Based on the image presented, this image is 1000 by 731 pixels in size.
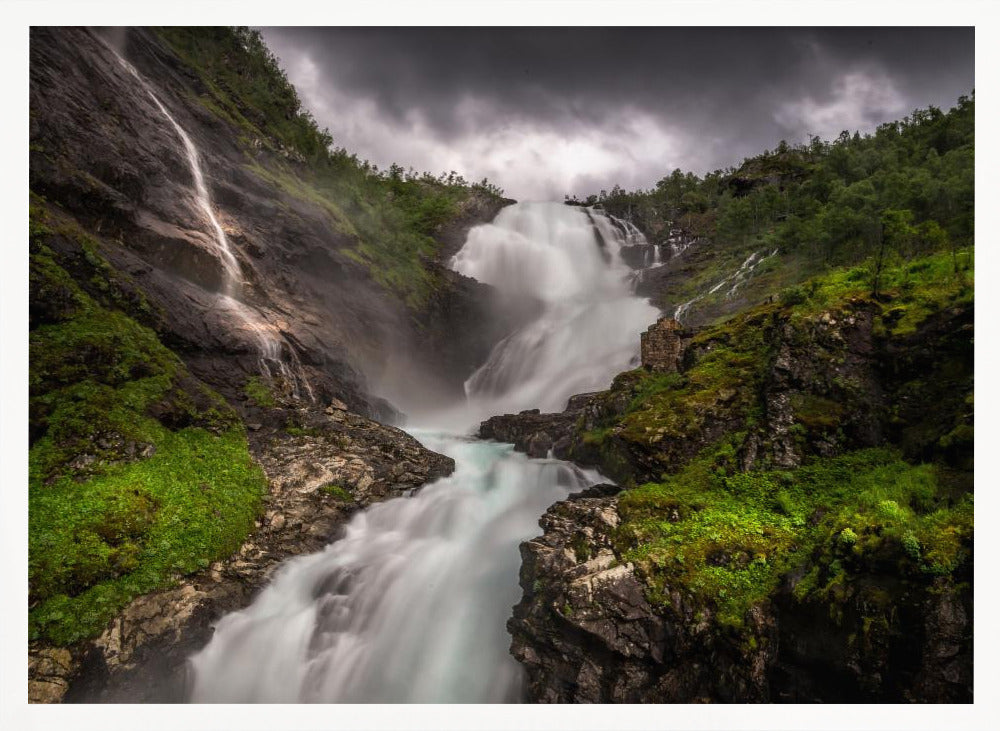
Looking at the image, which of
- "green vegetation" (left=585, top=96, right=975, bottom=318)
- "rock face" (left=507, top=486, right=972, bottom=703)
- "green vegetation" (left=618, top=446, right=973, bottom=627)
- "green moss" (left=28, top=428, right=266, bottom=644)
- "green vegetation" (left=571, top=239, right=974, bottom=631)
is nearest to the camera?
"rock face" (left=507, top=486, right=972, bottom=703)

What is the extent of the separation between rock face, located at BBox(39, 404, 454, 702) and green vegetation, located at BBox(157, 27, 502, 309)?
13.2 meters

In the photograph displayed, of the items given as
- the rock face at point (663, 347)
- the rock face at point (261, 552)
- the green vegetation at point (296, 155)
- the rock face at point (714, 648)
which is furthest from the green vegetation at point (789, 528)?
the green vegetation at point (296, 155)

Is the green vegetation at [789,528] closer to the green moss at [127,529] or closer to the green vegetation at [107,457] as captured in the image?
the green moss at [127,529]

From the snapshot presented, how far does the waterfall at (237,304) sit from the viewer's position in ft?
40.3

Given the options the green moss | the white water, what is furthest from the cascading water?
the white water

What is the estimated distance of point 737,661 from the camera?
4.75 m

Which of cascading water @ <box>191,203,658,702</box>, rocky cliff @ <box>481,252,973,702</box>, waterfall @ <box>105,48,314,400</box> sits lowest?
cascading water @ <box>191,203,658,702</box>

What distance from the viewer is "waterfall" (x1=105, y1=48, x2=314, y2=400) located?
12.3 metres

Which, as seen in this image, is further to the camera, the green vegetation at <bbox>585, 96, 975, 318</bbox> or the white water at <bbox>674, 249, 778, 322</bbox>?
the white water at <bbox>674, 249, 778, 322</bbox>

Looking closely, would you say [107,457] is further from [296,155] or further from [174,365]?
[296,155]

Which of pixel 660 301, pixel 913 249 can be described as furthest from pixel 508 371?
pixel 913 249

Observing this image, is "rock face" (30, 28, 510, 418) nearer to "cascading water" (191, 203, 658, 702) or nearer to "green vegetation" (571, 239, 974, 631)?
"cascading water" (191, 203, 658, 702)
